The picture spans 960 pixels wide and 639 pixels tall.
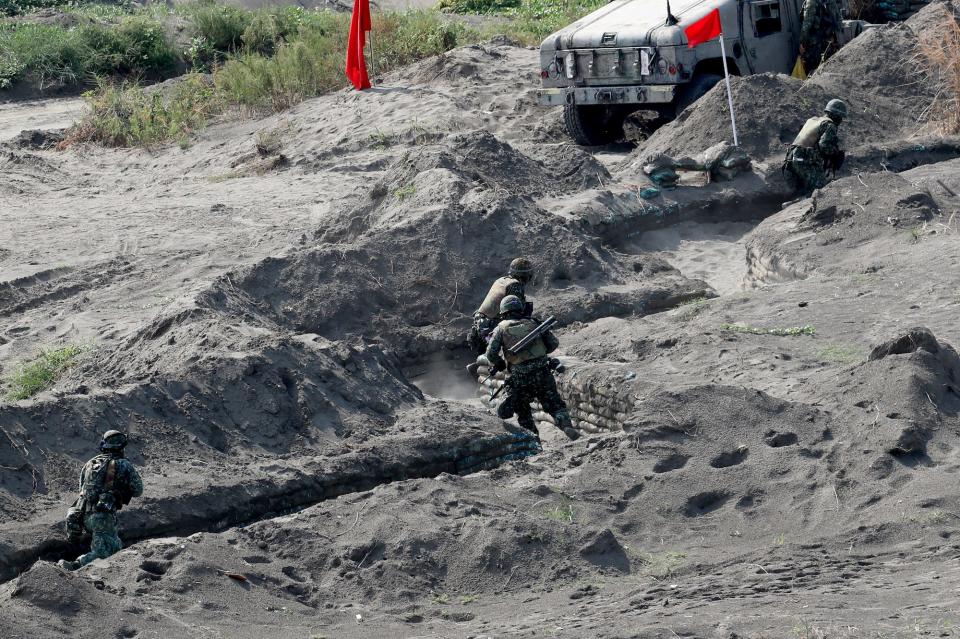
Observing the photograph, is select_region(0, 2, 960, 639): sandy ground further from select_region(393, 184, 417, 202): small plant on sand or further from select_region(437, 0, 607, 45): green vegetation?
select_region(437, 0, 607, 45): green vegetation

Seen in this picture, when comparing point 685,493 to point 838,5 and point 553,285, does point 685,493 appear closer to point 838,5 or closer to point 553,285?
point 553,285

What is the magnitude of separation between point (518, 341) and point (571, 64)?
7529 mm

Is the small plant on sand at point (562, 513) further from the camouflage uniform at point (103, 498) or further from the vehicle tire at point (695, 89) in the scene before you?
the vehicle tire at point (695, 89)

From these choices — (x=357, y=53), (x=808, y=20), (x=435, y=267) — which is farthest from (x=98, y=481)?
(x=357, y=53)

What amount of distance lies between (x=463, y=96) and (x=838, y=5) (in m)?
5.20

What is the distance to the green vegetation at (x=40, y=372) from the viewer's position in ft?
31.4

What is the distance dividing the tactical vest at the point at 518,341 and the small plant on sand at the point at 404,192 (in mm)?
4113

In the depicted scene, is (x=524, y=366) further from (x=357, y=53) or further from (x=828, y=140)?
(x=357, y=53)

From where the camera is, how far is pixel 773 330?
30.2ft

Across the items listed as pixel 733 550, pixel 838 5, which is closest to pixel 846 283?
pixel 733 550

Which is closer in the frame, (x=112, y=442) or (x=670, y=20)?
(x=112, y=442)

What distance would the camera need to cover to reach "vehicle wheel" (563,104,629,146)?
15.9 meters

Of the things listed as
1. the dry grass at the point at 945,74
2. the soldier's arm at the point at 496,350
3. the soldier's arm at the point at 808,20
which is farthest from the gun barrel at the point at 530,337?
the soldier's arm at the point at 808,20

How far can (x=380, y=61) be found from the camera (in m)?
19.6
